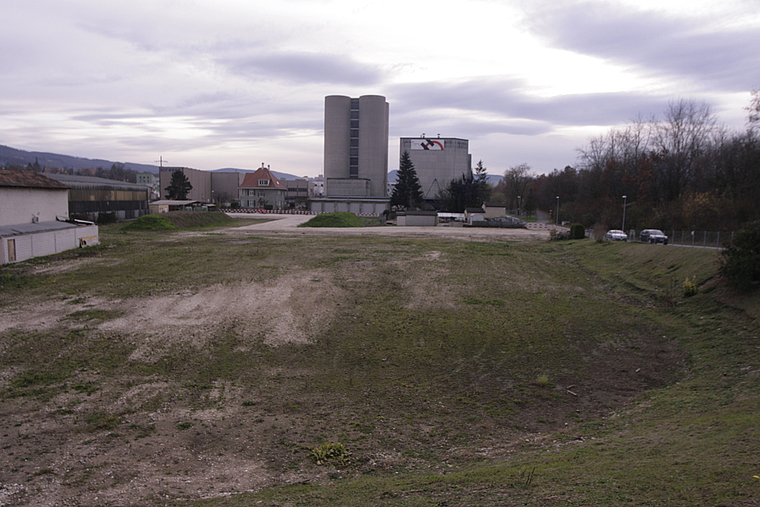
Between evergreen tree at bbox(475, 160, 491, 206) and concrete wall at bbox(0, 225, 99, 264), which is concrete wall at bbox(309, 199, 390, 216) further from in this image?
concrete wall at bbox(0, 225, 99, 264)

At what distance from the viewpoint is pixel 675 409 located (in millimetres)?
9625

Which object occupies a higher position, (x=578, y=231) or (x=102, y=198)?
(x=102, y=198)

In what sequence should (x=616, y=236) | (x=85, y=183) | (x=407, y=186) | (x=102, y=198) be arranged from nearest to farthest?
(x=616, y=236), (x=85, y=183), (x=102, y=198), (x=407, y=186)

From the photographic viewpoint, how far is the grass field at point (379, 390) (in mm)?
6621

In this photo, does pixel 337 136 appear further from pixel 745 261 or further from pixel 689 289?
pixel 745 261

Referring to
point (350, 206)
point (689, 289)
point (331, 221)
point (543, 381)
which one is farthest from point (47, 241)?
point (350, 206)

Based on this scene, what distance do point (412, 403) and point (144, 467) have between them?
5.27 meters

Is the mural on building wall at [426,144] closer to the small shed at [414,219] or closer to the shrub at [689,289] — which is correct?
the small shed at [414,219]

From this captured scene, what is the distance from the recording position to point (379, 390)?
11.1 m

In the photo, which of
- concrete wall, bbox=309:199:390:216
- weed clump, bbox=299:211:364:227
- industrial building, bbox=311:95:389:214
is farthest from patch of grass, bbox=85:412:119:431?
industrial building, bbox=311:95:389:214

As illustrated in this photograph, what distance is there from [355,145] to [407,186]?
17.1 m

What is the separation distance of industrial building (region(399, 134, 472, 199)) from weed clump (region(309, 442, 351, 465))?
10510 cm

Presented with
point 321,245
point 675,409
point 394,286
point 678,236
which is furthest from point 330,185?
point 675,409

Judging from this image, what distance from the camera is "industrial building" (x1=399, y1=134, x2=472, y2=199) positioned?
11144 centimetres
